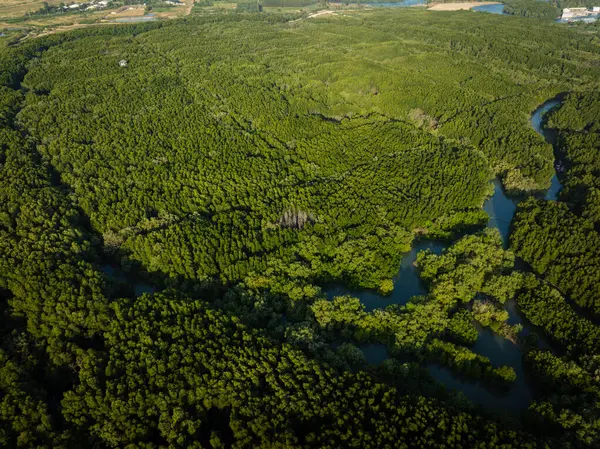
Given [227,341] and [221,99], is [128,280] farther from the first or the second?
[221,99]

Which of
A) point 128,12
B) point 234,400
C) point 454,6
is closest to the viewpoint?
point 234,400

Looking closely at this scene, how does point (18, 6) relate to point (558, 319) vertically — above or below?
above

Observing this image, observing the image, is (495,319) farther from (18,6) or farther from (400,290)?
(18,6)

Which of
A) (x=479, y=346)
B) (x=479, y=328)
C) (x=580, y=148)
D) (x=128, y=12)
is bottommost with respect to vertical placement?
(x=479, y=346)

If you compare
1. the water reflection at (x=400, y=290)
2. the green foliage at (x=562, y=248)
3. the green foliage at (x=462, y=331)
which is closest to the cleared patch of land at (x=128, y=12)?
the water reflection at (x=400, y=290)

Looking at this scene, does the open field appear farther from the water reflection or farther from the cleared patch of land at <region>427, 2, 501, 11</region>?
the water reflection

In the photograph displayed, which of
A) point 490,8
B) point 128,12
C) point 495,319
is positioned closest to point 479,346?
point 495,319

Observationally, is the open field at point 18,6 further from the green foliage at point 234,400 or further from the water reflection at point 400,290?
the water reflection at point 400,290
